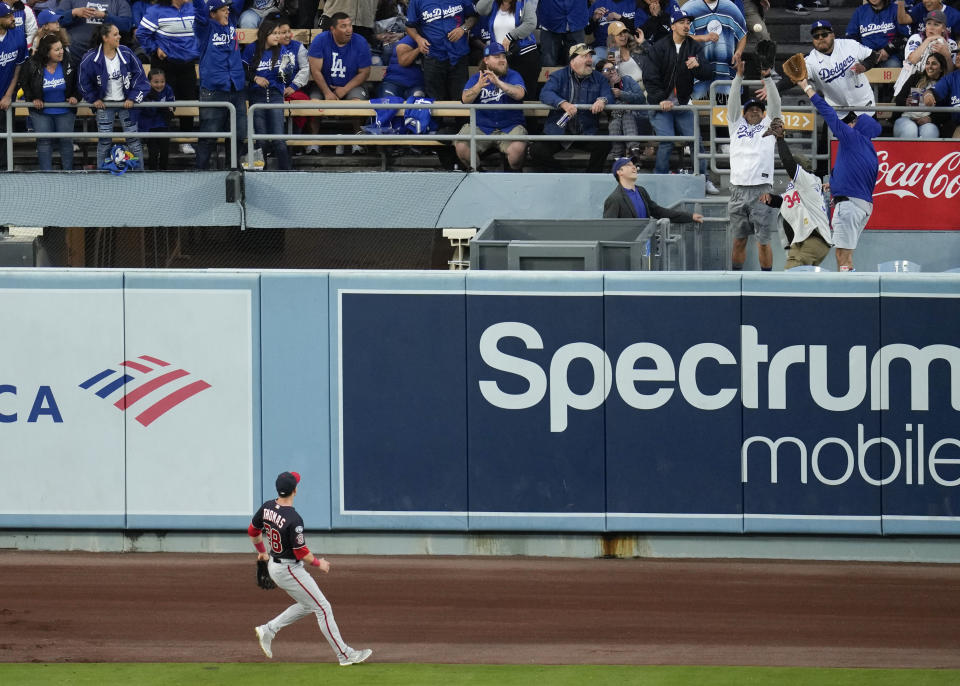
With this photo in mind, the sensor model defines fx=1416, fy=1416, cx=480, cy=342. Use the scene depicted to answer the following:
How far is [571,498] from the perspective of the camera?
1310 cm

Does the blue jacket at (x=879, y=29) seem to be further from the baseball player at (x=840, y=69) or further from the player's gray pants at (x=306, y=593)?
the player's gray pants at (x=306, y=593)

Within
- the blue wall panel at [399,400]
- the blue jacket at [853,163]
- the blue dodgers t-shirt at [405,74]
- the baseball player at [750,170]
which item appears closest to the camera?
the blue wall panel at [399,400]

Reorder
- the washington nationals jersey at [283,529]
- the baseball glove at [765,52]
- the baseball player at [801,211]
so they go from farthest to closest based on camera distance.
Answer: the baseball player at [801,211], the baseball glove at [765,52], the washington nationals jersey at [283,529]

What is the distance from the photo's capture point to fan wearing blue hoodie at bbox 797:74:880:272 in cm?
1495

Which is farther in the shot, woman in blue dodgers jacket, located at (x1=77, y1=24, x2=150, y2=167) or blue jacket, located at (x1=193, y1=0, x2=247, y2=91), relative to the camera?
blue jacket, located at (x1=193, y1=0, x2=247, y2=91)

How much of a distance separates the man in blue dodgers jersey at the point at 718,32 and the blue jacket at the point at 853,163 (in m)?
2.94

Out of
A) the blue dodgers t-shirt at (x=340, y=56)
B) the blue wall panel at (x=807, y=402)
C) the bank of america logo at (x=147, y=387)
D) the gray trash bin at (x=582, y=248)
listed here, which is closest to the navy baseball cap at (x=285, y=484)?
the bank of america logo at (x=147, y=387)

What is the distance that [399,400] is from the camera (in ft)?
43.4

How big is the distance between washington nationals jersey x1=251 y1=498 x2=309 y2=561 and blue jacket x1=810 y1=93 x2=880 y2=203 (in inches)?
302

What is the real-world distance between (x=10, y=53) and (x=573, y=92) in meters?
7.00

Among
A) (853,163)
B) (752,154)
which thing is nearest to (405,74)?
(752,154)

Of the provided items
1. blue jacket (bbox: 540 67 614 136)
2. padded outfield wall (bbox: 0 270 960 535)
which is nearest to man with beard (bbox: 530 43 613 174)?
blue jacket (bbox: 540 67 614 136)

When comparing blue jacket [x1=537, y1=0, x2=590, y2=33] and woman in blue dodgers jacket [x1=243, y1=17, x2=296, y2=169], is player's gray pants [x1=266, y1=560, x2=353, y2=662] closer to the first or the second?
woman in blue dodgers jacket [x1=243, y1=17, x2=296, y2=169]

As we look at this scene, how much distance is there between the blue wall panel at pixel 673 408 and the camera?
1304cm
